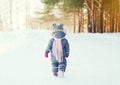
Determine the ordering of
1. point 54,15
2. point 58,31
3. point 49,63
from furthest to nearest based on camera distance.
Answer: point 54,15
point 49,63
point 58,31

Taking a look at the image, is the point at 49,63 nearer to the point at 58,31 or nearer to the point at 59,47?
the point at 59,47

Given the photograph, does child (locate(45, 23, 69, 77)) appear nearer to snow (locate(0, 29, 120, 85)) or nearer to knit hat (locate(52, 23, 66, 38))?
knit hat (locate(52, 23, 66, 38))

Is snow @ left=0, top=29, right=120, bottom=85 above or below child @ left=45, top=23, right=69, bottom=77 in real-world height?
below

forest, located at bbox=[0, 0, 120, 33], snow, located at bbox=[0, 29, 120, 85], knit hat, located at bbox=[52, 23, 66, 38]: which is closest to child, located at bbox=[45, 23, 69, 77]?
knit hat, located at bbox=[52, 23, 66, 38]

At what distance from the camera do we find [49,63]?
11961 mm

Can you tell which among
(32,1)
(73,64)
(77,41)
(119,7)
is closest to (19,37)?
(77,41)

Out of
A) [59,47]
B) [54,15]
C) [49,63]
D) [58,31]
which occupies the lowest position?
[49,63]

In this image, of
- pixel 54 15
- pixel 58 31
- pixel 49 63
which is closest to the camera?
pixel 58 31

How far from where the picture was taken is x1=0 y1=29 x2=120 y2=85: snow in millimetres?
9430

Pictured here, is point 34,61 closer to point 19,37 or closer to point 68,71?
point 68,71

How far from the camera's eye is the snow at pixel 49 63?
30.9ft

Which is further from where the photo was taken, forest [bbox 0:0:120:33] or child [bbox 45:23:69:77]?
forest [bbox 0:0:120:33]

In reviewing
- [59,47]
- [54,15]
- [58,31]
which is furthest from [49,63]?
[54,15]

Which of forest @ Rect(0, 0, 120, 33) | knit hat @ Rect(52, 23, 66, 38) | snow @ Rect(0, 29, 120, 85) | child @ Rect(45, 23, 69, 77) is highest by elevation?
forest @ Rect(0, 0, 120, 33)
